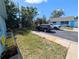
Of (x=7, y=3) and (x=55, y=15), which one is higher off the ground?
(x=7, y=3)

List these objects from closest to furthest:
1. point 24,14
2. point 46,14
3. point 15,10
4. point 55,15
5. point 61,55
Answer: point 46,14 < point 55,15 < point 61,55 < point 24,14 < point 15,10

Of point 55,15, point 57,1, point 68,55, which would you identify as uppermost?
point 57,1

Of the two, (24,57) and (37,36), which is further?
(37,36)

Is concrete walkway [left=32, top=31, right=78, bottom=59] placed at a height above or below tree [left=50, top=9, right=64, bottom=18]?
below

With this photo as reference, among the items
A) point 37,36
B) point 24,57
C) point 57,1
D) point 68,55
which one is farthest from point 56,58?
point 37,36

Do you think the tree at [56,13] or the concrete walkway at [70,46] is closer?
the tree at [56,13]

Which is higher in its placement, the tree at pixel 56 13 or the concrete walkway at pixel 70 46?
the tree at pixel 56 13

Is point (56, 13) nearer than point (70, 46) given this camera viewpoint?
Yes

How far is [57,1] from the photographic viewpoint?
3703 millimetres

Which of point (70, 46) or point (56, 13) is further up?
point (56, 13)

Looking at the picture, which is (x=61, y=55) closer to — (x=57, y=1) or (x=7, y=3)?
(x=57, y=1)

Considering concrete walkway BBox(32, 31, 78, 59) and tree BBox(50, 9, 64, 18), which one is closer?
tree BBox(50, 9, 64, 18)

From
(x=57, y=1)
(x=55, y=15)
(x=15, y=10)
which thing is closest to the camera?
(x=57, y=1)

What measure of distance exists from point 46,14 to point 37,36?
5.02 m
